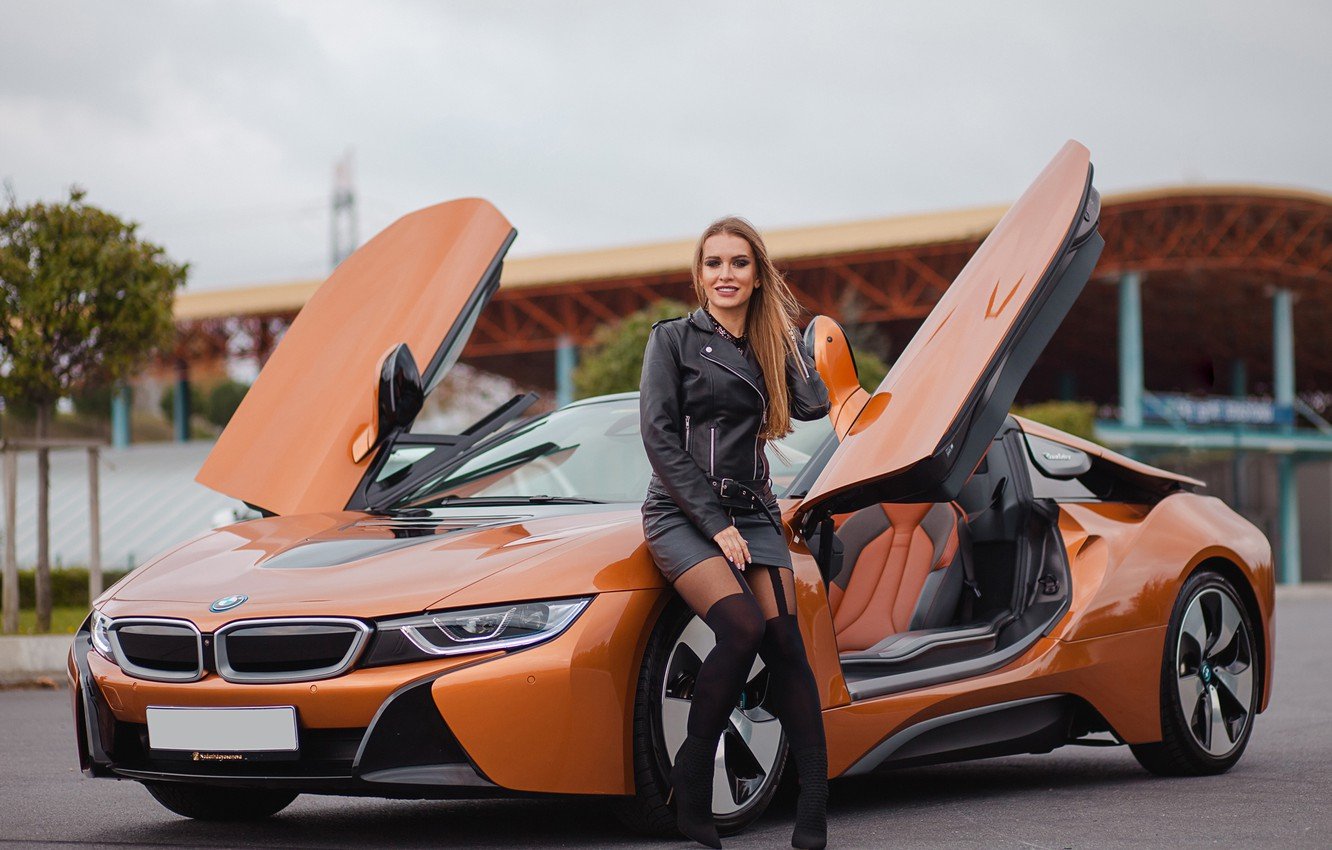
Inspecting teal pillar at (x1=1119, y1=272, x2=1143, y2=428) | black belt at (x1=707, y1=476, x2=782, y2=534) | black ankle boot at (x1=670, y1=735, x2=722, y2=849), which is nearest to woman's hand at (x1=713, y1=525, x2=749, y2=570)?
black belt at (x1=707, y1=476, x2=782, y2=534)

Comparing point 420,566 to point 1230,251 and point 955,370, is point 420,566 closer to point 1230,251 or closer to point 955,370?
point 955,370

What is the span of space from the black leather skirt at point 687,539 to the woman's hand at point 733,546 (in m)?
0.04

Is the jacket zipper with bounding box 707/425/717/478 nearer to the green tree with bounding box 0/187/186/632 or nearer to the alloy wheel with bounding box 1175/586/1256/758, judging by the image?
the alloy wheel with bounding box 1175/586/1256/758

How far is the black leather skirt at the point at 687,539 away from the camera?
3.89m

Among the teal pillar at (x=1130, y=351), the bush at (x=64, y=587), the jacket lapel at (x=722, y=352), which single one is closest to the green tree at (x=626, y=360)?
the bush at (x=64, y=587)

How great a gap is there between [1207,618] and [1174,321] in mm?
52885

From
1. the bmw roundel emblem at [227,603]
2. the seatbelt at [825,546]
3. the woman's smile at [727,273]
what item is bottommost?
the bmw roundel emblem at [227,603]

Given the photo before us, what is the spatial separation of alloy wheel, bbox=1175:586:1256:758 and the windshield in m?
1.60

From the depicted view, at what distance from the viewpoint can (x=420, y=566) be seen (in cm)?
388

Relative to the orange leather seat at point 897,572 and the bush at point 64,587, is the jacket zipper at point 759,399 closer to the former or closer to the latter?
the orange leather seat at point 897,572

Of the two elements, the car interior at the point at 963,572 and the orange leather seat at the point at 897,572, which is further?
the orange leather seat at the point at 897,572

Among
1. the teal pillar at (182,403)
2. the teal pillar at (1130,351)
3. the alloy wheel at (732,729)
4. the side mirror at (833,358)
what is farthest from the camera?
the teal pillar at (182,403)

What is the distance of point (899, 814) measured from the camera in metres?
4.69

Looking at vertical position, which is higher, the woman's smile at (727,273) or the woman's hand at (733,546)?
the woman's smile at (727,273)
